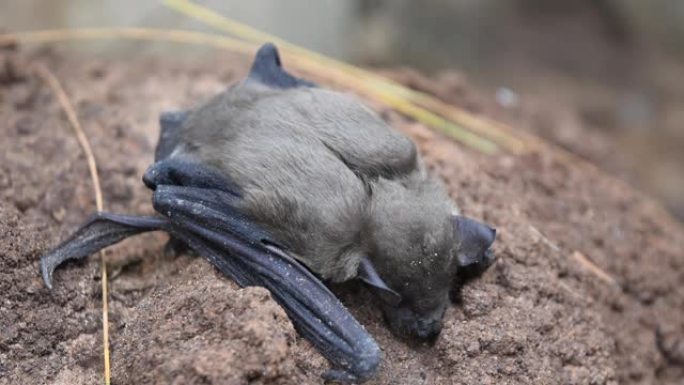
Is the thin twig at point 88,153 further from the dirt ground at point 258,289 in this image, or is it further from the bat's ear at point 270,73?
the bat's ear at point 270,73

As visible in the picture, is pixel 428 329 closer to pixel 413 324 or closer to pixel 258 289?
pixel 413 324

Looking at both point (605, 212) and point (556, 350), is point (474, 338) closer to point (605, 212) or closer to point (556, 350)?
point (556, 350)

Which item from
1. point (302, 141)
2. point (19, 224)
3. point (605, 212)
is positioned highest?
point (302, 141)

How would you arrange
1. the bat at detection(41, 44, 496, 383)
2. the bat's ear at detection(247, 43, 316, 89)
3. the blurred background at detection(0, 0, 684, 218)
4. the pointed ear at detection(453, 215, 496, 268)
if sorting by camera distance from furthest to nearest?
the blurred background at detection(0, 0, 684, 218), the bat's ear at detection(247, 43, 316, 89), the pointed ear at detection(453, 215, 496, 268), the bat at detection(41, 44, 496, 383)

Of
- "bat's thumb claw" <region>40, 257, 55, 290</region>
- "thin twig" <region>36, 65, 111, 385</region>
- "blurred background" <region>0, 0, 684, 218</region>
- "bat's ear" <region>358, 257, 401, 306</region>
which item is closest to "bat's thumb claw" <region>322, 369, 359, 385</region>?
"bat's ear" <region>358, 257, 401, 306</region>

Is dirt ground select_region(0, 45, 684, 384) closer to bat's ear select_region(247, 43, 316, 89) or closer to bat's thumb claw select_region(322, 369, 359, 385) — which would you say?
bat's thumb claw select_region(322, 369, 359, 385)

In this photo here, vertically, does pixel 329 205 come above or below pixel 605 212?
above

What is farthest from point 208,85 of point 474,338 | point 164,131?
point 474,338
